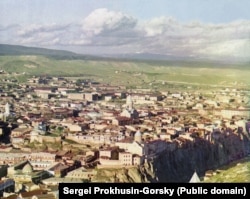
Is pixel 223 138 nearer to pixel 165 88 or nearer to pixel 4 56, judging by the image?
pixel 165 88

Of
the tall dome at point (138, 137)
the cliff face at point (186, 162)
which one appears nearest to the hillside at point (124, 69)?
the cliff face at point (186, 162)

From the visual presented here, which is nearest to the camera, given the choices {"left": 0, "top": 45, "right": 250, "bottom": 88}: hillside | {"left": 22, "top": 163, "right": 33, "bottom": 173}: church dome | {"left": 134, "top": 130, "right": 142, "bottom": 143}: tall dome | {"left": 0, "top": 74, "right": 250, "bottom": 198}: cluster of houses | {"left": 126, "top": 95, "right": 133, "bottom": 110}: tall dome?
{"left": 22, "top": 163, "right": 33, "bottom": 173}: church dome

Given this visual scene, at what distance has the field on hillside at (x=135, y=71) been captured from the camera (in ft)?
43.0

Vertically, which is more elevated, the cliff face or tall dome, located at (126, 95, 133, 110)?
tall dome, located at (126, 95, 133, 110)

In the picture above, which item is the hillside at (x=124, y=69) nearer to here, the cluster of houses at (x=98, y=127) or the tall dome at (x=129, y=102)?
the cluster of houses at (x=98, y=127)

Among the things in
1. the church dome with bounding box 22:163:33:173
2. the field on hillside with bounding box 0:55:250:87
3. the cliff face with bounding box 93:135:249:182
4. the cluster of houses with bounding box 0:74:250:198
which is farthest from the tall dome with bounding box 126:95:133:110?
the church dome with bounding box 22:163:33:173

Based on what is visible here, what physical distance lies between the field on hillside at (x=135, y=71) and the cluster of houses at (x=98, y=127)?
40cm

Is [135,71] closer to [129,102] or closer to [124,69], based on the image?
[124,69]

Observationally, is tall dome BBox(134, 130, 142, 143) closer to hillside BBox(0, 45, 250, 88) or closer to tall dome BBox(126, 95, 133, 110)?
hillside BBox(0, 45, 250, 88)

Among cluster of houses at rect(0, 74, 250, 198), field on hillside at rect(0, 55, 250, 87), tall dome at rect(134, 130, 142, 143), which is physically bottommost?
cluster of houses at rect(0, 74, 250, 198)

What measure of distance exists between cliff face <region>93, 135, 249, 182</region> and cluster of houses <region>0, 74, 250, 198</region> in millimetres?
94

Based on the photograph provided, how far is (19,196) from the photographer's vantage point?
6.00 metres

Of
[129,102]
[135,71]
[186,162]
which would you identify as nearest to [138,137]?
[186,162]

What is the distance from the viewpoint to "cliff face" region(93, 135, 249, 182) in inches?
297
